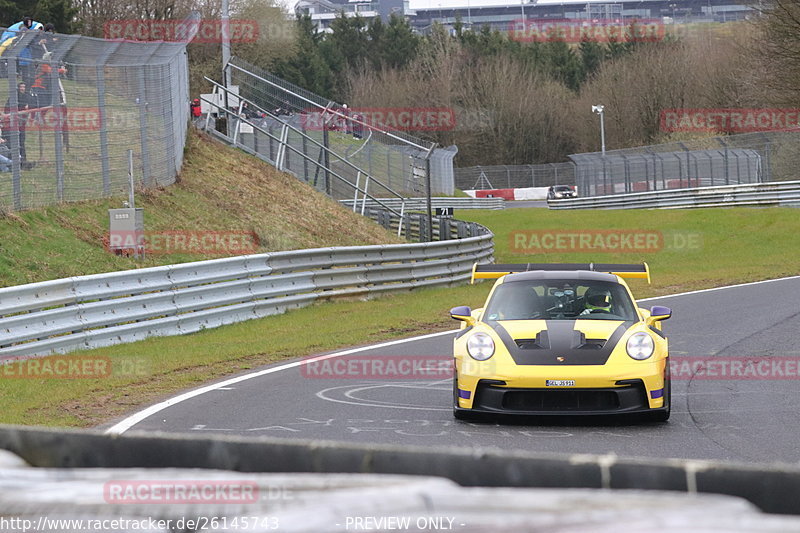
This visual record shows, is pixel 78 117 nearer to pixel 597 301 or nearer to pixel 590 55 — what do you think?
pixel 597 301

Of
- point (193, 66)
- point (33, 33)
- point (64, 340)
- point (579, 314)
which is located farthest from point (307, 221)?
point (193, 66)

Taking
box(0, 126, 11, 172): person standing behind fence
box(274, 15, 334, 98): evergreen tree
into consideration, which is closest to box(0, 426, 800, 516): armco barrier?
box(0, 126, 11, 172): person standing behind fence

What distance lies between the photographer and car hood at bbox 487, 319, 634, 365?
30.0ft

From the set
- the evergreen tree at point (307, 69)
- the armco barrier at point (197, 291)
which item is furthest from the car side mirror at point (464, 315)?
the evergreen tree at point (307, 69)

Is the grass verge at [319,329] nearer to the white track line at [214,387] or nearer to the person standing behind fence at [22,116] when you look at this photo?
the white track line at [214,387]

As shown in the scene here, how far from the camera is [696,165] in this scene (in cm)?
5359

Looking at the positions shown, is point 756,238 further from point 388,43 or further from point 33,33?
point 388,43

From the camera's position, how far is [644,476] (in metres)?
3.12

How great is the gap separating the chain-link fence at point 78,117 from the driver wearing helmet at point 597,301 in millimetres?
10073

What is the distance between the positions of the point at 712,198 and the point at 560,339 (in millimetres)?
37634

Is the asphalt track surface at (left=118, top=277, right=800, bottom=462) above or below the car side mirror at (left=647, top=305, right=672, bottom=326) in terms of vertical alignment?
below

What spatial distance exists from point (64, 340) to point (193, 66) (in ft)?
170

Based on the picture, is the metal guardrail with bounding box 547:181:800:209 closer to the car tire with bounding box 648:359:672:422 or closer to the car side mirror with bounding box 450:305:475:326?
the car side mirror with bounding box 450:305:475:326

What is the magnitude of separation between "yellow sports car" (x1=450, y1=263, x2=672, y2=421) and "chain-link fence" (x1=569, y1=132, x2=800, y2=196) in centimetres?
4126
